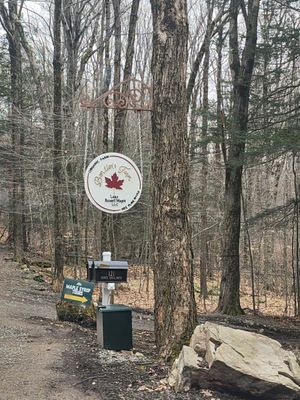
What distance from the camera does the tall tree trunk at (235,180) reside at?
1073cm

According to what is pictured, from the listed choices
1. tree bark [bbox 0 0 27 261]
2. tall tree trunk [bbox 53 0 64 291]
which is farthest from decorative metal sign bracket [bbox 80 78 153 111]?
tree bark [bbox 0 0 27 261]

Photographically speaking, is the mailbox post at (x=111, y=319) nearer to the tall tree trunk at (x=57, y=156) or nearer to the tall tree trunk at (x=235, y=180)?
the tall tree trunk at (x=235, y=180)

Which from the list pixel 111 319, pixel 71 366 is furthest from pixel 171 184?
pixel 71 366

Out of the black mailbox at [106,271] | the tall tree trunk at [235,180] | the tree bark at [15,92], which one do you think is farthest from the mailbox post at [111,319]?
the tree bark at [15,92]

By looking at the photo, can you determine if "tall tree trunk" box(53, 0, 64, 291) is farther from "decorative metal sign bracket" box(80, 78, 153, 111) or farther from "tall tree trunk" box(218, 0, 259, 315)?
"decorative metal sign bracket" box(80, 78, 153, 111)

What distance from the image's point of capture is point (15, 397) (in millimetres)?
3664

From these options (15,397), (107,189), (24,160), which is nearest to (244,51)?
(107,189)

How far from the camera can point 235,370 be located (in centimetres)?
392

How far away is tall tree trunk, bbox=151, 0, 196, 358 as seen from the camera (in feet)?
15.8

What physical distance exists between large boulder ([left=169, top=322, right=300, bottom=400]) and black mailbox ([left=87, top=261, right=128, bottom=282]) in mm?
1435

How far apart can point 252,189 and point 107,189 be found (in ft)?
51.9

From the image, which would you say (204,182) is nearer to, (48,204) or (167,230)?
(48,204)

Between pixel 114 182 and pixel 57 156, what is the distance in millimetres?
7347

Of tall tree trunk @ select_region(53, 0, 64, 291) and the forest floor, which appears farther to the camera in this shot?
tall tree trunk @ select_region(53, 0, 64, 291)
